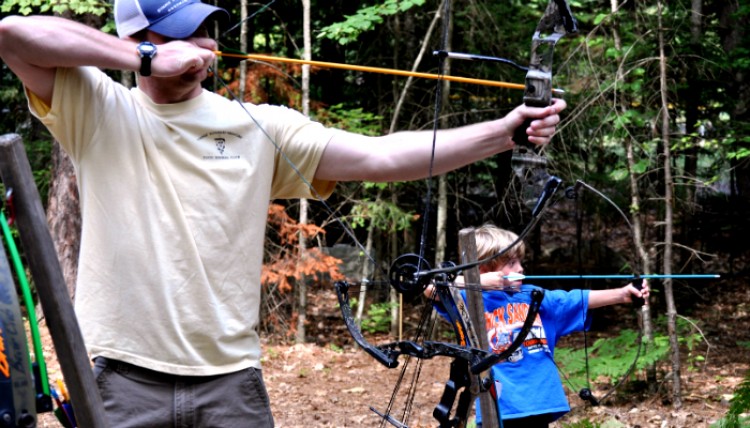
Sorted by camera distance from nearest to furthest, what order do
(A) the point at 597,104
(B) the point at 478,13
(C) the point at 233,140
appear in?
(C) the point at 233,140
(A) the point at 597,104
(B) the point at 478,13

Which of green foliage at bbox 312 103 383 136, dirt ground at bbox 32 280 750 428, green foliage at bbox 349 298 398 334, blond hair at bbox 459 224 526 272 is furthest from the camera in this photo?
green foliage at bbox 349 298 398 334

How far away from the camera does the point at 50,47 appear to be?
2.08m

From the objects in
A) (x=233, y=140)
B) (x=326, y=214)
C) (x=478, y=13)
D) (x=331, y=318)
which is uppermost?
(x=478, y=13)

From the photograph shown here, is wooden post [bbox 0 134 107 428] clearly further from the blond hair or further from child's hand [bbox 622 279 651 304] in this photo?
the blond hair

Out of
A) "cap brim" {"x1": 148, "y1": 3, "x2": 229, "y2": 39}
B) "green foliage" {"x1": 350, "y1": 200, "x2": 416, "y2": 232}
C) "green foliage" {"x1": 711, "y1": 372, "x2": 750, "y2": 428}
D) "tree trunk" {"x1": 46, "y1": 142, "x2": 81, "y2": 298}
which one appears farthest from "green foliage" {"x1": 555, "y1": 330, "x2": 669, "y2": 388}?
"tree trunk" {"x1": 46, "y1": 142, "x2": 81, "y2": 298}

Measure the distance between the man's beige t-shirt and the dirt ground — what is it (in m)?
3.47

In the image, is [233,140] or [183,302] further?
[233,140]

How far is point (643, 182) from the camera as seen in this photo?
8453 mm

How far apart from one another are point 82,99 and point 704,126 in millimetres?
7748

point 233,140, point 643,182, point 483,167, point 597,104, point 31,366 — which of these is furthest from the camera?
point 483,167

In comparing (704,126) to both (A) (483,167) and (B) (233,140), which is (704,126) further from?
(B) (233,140)

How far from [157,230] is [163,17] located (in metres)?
0.57

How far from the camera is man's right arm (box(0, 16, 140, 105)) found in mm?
2068

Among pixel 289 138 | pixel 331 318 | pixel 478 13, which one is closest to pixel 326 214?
pixel 331 318
